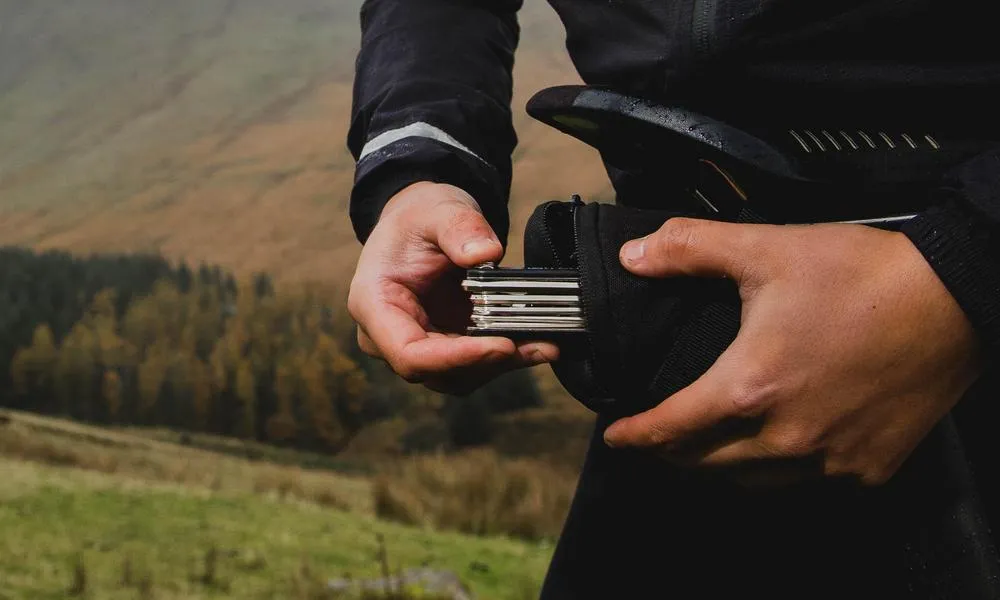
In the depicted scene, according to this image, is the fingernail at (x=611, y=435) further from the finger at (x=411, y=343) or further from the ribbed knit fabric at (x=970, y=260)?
the ribbed knit fabric at (x=970, y=260)

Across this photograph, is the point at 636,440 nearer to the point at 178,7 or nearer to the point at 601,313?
the point at 601,313

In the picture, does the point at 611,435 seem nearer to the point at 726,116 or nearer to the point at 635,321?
the point at 635,321

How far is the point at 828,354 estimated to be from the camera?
41 cm

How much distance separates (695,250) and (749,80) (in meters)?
0.13

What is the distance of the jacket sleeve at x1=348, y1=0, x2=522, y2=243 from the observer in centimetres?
67

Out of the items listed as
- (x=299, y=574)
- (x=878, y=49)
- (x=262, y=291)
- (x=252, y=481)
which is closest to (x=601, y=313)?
(x=878, y=49)

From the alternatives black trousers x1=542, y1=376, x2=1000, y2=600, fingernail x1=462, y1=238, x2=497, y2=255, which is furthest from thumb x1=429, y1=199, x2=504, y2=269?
black trousers x1=542, y1=376, x2=1000, y2=600

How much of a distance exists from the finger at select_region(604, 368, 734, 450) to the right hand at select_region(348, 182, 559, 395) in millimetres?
67

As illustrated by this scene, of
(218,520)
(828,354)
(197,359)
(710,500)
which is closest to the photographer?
(828,354)

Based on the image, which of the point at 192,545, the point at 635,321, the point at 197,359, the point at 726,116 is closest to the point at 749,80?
the point at 726,116

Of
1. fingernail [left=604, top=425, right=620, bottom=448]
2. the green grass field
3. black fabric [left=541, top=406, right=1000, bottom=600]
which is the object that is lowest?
the green grass field

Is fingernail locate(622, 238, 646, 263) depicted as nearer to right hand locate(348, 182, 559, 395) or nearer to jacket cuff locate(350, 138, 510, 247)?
right hand locate(348, 182, 559, 395)

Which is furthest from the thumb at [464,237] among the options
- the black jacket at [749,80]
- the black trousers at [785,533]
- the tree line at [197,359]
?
the tree line at [197,359]

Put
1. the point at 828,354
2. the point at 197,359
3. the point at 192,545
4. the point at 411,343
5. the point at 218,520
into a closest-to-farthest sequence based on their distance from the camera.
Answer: the point at 828,354 < the point at 411,343 < the point at 192,545 < the point at 218,520 < the point at 197,359
